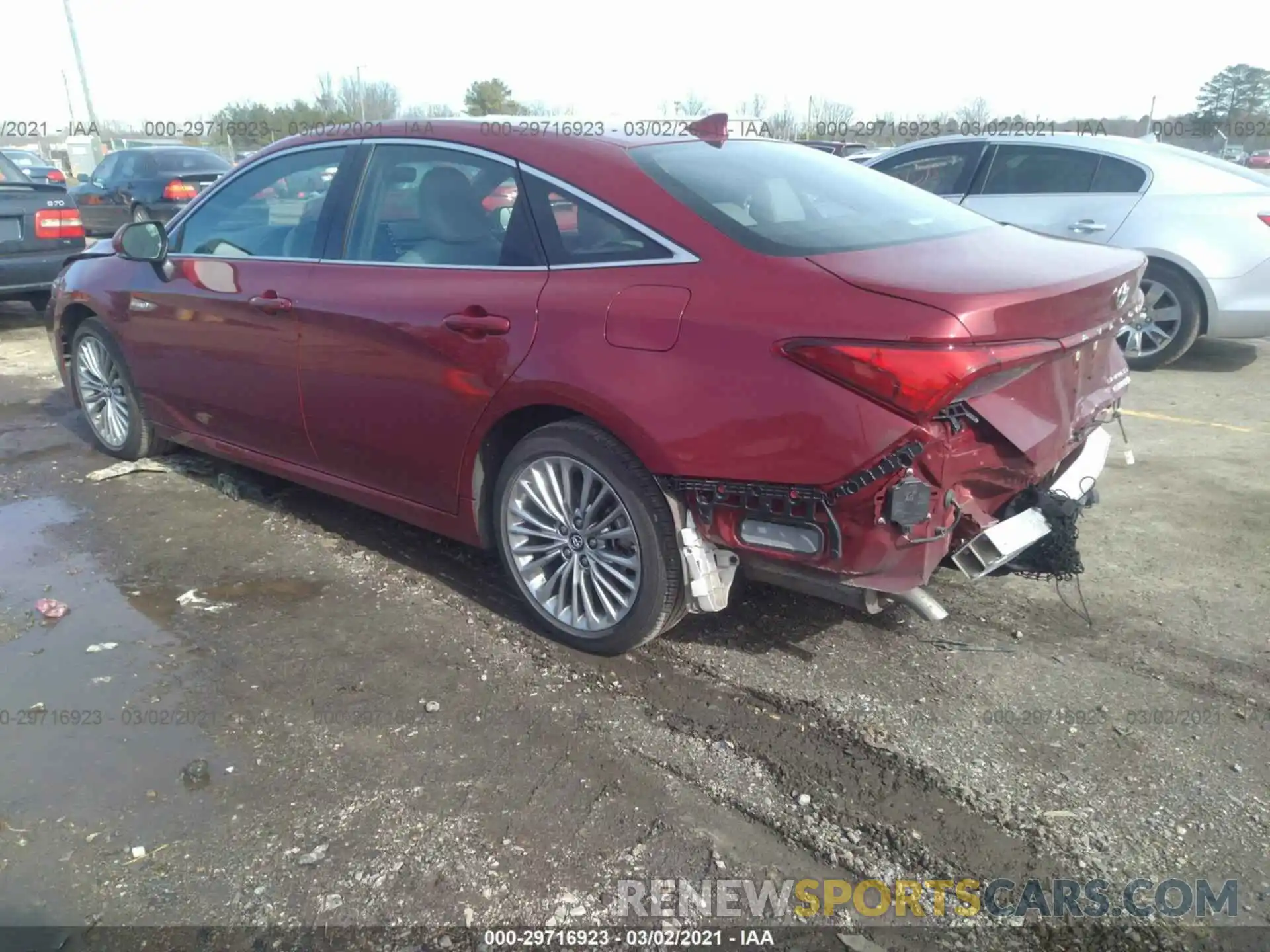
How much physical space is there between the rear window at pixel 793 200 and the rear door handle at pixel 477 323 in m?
0.68

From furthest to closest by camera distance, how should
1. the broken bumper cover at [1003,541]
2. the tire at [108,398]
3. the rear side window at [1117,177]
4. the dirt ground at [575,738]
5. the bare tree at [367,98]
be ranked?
the bare tree at [367,98], the rear side window at [1117,177], the tire at [108,398], the broken bumper cover at [1003,541], the dirt ground at [575,738]

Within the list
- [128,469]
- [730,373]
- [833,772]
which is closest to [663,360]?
[730,373]

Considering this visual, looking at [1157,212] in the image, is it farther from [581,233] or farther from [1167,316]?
[581,233]

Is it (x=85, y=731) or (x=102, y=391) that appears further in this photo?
(x=102, y=391)

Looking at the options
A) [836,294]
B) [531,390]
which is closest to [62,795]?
[531,390]

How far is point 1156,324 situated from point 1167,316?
0.33ft

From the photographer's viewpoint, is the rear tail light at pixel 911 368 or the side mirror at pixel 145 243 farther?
the side mirror at pixel 145 243

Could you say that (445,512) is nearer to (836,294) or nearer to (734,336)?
(734,336)

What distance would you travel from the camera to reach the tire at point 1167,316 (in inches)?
271

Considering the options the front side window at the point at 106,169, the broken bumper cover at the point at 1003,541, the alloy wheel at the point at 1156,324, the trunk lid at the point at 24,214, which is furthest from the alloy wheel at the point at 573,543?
the front side window at the point at 106,169

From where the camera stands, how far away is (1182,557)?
3994mm

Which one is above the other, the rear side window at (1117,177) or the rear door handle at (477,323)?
the rear side window at (1117,177)

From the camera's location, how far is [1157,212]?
6895 millimetres

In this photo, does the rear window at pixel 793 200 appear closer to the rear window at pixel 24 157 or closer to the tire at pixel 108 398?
the tire at pixel 108 398
